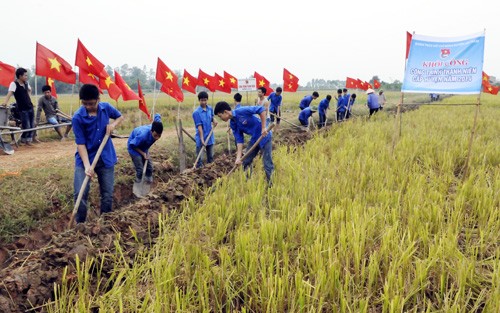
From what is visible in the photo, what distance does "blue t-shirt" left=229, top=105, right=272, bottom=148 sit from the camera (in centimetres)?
459

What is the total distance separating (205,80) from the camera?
38.4 ft

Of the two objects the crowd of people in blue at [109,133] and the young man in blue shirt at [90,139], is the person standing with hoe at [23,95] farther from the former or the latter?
the young man in blue shirt at [90,139]

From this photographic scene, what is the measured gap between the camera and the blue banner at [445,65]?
4.84 meters

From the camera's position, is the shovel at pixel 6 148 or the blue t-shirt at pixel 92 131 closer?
the blue t-shirt at pixel 92 131

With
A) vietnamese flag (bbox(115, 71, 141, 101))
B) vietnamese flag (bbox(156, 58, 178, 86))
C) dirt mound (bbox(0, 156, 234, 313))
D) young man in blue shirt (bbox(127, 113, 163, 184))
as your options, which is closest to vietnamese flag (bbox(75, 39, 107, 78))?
vietnamese flag (bbox(115, 71, 141, 101))

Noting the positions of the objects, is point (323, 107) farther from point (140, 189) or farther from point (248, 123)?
point (140, 189)

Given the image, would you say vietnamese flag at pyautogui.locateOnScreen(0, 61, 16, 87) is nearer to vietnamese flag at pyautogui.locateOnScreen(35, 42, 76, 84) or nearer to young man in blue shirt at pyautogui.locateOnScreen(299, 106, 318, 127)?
vietnamese flag at pyautogui.locateOnScreen(35, 42, 76, 84)

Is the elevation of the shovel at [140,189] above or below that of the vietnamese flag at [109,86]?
below

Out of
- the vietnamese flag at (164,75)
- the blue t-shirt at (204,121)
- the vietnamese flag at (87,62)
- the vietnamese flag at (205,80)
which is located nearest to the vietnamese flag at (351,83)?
the vietnamese flag at (205,80)

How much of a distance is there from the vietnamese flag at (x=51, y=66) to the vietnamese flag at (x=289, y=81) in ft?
26.0

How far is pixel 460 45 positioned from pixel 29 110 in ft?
27.4

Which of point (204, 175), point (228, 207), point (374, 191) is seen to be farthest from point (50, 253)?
point (374, 191)

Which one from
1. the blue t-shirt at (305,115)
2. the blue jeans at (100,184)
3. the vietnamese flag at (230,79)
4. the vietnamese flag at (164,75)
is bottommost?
the blue jeans at (100,184)

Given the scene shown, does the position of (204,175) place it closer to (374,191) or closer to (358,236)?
(374,191)
